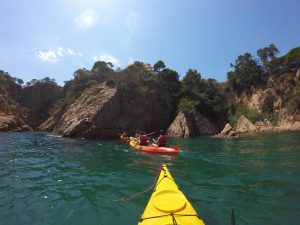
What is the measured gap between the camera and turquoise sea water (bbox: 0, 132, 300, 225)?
758 cm

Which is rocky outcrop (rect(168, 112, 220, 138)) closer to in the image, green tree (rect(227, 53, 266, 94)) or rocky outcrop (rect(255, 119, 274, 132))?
rocky outcrop (rect(255, 119, 274, 132))

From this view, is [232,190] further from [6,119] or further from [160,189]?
[6,119]

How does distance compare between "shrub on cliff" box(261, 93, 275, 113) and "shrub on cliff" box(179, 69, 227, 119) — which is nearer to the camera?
"shrub on cliff" box(261, 93, 275, 113)

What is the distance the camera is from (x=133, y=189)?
10211 millimetres

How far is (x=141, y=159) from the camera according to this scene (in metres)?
17.3

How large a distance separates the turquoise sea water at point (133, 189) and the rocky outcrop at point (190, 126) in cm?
2533

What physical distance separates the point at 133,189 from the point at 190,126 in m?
34.5

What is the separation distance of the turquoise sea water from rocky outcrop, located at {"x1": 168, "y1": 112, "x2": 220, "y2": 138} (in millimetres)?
25334

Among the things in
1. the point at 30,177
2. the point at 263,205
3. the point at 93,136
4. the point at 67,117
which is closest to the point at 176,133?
the point at 93,136

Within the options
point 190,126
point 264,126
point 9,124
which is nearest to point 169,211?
point 190,126

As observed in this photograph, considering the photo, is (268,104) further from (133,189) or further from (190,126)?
(133,189)

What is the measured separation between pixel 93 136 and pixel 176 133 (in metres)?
13.5

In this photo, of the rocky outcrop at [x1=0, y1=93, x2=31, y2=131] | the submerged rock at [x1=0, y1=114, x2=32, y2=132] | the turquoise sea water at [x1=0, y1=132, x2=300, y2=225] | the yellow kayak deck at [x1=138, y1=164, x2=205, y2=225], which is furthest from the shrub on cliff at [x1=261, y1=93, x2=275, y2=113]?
the rocky outcrop at [x1=0, y1=93, x2=31, y2=131]

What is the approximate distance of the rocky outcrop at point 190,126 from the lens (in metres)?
42.1
